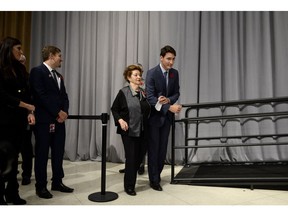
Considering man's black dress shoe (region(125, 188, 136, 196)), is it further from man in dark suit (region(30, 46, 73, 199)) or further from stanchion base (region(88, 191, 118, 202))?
man in dark suit (region(30, 46, 73, 199))

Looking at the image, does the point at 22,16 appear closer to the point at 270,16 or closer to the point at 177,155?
the point at 177,155

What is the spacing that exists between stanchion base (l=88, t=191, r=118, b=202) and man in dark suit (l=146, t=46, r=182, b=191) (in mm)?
424

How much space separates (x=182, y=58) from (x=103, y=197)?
2.22 m

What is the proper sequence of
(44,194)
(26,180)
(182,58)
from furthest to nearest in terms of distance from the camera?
(182,58), (26,180), (44,194)

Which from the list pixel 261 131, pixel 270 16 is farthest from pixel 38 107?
pixel 270 16

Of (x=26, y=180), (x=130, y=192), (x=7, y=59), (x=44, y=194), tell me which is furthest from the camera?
(x=26, y=180)

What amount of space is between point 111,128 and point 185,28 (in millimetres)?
1764

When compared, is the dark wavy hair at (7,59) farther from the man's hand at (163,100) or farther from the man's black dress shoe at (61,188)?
the man's hand at (163,100)

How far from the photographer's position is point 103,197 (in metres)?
2.26

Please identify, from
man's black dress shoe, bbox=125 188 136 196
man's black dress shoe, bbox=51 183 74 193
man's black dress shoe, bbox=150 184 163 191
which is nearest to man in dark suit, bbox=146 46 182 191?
man's black dress shoe, bbox=150 184 163 191

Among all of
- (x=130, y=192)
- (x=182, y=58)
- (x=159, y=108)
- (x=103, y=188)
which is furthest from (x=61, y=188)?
(x=182, y=58)

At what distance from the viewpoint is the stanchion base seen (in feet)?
7.26

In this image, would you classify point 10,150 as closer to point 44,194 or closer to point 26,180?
point 44,194

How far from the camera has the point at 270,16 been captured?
3455 mm
